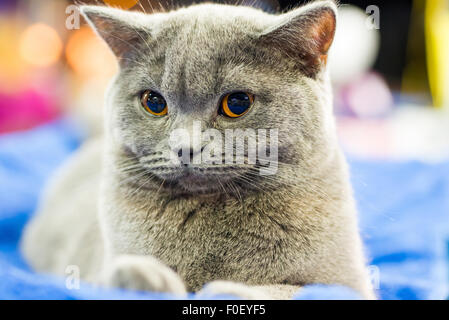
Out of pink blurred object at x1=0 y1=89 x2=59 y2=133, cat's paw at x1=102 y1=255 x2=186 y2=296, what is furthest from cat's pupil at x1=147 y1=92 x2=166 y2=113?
pink blurred object at x1=0 y1=89 x2=59 y2=133

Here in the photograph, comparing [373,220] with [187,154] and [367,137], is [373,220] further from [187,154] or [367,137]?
[367,137]

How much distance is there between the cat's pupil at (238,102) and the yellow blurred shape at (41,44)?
0.52m

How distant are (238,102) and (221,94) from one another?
31mm

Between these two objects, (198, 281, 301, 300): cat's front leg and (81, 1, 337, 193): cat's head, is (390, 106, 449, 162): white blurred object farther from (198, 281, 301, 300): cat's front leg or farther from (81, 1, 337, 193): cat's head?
(198, 281, 301, 300): cat's front leg

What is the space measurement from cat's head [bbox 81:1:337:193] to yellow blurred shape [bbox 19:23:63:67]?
1.10ft

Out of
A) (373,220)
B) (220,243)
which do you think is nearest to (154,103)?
(220,243)

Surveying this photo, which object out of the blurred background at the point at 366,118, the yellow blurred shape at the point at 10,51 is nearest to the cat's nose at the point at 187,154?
the blurred background at the point at 366,118

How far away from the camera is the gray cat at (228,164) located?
684 mm

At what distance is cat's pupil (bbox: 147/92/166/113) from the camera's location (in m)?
0.74

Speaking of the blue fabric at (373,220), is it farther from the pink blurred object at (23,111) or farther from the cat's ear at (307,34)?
the cat's ear at (307,34)

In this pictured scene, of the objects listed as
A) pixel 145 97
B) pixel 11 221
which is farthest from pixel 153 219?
pixel 11 221

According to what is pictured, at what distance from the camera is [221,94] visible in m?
0.68

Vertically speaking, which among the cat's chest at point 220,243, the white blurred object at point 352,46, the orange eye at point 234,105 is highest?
the white blurred object at point 352,46
